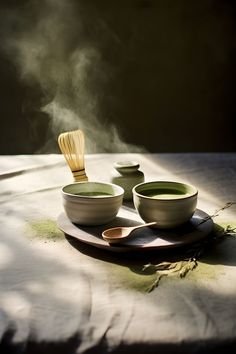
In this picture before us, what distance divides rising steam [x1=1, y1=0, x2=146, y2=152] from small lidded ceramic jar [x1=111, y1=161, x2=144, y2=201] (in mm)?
2207

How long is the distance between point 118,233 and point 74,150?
18.4 inches

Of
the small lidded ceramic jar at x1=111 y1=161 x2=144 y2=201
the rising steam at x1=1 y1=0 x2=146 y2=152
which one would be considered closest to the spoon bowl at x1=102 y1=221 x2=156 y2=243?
the small lidded ceramic jar at x1=111 y1=161 x2=144 y2=201

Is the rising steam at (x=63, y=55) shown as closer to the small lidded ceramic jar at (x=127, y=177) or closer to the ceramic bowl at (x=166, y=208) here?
the small lidded ceramic jar at (x=127, y=177)

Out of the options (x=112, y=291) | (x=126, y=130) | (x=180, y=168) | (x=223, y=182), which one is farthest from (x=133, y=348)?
(x=126, y=130)

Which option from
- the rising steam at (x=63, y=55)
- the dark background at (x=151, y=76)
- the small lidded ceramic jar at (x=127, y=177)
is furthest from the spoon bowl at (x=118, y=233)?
the dark background at (x=151, y=76)

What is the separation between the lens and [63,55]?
382 centimetres

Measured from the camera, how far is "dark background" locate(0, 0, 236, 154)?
3754 mm

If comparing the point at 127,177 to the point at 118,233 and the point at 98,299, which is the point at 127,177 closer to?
the point at 118,233

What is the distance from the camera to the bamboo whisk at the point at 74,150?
143 cm

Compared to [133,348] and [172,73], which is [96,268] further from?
[172,73]

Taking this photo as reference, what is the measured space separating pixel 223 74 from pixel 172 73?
44 cm

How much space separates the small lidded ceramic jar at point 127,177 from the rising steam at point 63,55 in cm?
221

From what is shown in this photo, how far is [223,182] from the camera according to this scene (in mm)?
1733

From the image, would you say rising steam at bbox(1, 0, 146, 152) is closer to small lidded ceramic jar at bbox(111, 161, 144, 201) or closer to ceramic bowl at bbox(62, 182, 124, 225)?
small lidded ceramic jar at bbox(111, 161, 144, 201)
